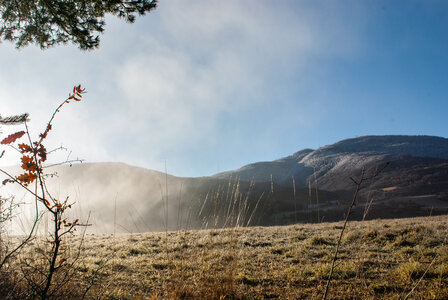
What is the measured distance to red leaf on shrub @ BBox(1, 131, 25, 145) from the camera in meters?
1.49

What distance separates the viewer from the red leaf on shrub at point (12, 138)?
1488mm

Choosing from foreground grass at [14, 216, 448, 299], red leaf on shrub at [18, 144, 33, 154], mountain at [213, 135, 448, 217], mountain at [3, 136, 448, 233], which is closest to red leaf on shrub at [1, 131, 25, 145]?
red leaf on shrub at [18, 144, 33, 154]

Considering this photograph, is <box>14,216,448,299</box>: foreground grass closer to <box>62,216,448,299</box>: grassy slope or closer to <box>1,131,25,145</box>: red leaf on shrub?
<box>62,216,448,299</box>: grassy slope

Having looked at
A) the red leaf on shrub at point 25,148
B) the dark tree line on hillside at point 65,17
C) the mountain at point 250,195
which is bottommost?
the mountain at point 250,195

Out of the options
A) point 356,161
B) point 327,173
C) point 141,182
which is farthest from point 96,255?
point 356,161

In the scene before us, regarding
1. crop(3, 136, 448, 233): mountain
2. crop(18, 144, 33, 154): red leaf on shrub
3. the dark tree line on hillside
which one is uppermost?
the dark tree line on hillside

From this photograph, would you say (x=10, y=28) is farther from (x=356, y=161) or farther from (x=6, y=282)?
(x=356, y=161)

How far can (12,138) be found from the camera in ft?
4.99

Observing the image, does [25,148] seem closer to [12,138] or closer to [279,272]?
[12,138]

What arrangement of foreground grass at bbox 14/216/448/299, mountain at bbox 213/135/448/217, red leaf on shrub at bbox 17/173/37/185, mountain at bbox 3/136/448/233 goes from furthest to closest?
mountain at bbox 213/135/448/217 < mountain at bbox 3/136/448/233 < foreground grass at bbox 14/216/448/299 < red leaf on shrub at bbox 17/173/37/185

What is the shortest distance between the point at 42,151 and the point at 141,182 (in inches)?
1233

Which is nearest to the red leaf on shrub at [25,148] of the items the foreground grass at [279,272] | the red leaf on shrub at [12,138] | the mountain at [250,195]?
the red leaf on shrub at [12,138]

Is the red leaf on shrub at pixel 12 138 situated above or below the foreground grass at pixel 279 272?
above

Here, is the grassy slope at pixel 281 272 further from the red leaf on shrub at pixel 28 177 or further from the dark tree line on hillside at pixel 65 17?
the dark tree line on hillside at pixel 65 17
